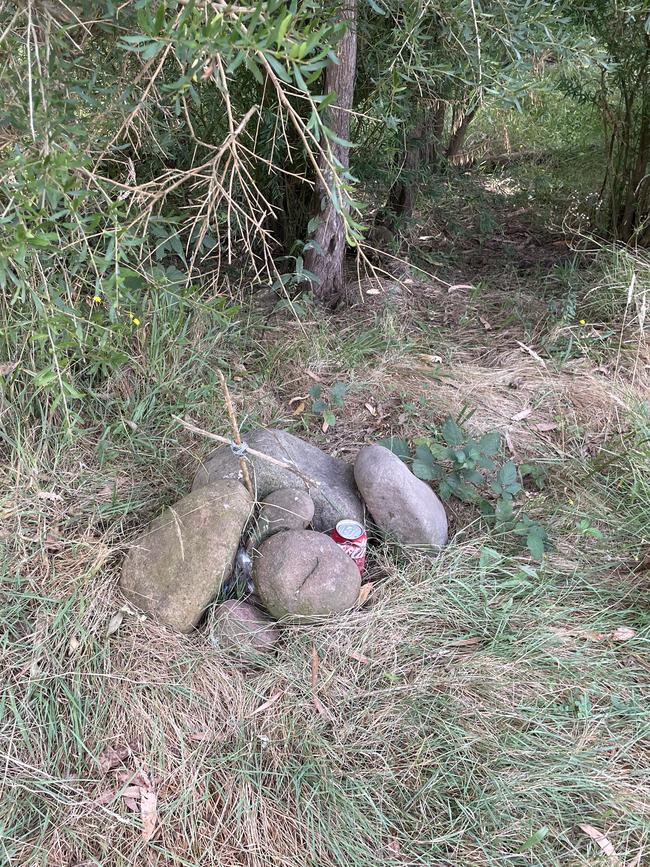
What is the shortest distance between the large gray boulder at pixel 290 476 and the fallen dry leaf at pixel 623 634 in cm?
93

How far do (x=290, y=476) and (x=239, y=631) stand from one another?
0.63 m

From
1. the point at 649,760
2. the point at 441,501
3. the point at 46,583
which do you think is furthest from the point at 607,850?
the point at 46,583

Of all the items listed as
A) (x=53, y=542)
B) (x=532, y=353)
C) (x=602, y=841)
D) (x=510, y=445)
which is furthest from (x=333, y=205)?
(x=602, y=841)

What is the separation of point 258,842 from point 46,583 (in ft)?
3.32

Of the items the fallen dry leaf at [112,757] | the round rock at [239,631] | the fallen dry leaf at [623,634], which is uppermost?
the fallen dry leaf at [623,634]

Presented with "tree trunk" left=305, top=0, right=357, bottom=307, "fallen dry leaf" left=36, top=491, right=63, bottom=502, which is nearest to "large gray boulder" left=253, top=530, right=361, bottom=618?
"fallen dry leaf" left=36, top=491, right=63, bottom=502

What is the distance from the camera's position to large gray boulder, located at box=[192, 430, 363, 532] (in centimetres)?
241

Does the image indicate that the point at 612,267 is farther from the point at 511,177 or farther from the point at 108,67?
the point at 108,67

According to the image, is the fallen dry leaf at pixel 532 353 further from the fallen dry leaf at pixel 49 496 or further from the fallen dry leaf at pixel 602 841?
the fallen dry leaf at pixel 49 496

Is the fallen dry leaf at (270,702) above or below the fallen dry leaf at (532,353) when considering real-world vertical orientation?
below

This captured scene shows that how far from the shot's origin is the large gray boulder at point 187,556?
2057mm

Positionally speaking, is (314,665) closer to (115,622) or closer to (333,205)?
(115,622)

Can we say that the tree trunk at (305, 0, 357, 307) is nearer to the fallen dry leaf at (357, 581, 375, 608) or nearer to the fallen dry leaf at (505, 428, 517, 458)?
the fallen dry leaf at (505, 428, 517, 458)

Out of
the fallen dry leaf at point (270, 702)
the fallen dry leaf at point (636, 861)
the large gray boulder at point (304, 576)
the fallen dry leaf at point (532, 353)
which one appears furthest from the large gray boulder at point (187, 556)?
the fallen dry leaf at point (532, 353)
